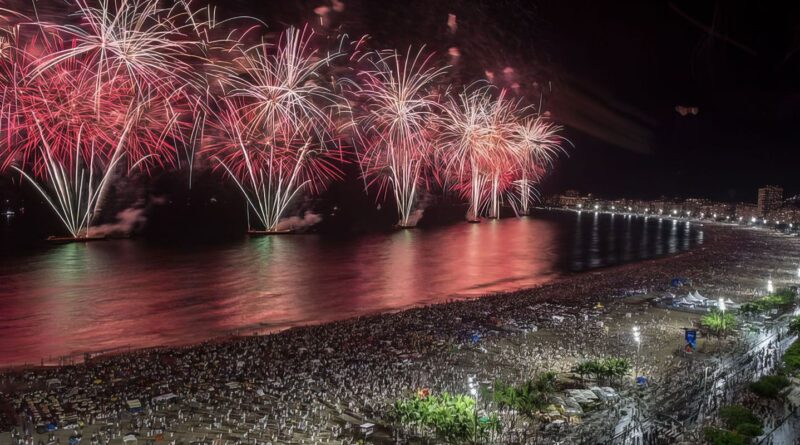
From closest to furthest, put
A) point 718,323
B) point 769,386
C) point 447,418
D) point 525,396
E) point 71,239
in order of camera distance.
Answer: point 447,418 → point 769,386 → point 525,396 → point 718,323 → point 71,239

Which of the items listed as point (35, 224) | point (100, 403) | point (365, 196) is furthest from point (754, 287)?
point (365, 196)

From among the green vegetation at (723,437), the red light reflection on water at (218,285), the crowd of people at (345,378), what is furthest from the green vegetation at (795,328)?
the red light reflection on water at (218,285)

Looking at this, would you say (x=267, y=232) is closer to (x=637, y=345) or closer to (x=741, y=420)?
(x=637, y=345)

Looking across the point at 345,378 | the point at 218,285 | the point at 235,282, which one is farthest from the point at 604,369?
the point at 235,282

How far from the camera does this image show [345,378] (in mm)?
13914

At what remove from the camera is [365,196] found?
120m

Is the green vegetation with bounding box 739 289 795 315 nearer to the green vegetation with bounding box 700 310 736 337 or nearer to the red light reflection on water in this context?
the green vegetation with bounding box 700 310 736 337

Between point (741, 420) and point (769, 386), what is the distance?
186cm

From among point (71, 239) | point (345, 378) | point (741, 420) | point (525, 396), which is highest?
point (71, 239)

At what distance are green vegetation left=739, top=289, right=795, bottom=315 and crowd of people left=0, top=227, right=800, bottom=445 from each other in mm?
2274

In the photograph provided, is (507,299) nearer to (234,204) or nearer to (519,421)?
(519,421)

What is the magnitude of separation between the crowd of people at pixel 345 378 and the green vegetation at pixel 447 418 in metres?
0.30

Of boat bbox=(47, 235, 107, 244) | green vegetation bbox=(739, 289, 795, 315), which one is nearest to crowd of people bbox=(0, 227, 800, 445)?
green vegetation bbox=(739, 289, 795, 315)

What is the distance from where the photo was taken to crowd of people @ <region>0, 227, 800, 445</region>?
36.0 ft
